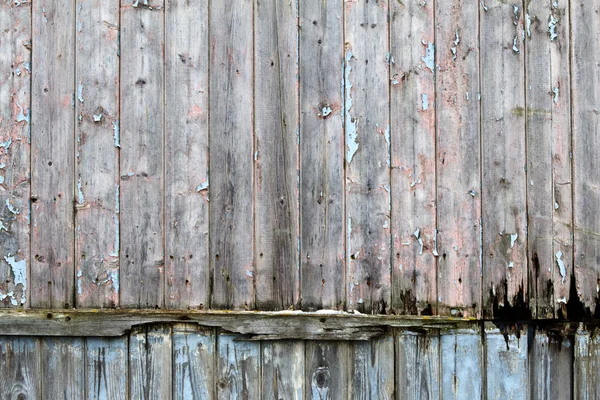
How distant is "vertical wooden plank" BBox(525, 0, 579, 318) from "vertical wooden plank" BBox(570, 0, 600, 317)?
0.09 ft

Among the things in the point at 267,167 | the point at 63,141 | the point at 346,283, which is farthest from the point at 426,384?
the point at 63,141

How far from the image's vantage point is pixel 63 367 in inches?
88.7

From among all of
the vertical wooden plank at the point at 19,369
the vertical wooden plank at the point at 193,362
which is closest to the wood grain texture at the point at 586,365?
the vertical wooden plank at the point at 193,362

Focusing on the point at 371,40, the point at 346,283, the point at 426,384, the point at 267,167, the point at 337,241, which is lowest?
the point at 426,384

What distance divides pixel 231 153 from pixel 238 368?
0.74m

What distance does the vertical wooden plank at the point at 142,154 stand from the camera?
2.24m

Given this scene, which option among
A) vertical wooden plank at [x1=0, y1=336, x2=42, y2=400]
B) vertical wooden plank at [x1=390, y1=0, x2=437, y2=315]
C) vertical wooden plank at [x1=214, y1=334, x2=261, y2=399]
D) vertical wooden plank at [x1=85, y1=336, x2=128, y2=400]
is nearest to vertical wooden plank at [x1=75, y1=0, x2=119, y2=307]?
vertical wooden plank at [x1=85, y1=336, x2=128, y2=400]

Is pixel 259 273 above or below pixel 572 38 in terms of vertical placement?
below

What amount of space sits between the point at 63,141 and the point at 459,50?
1.42 meters

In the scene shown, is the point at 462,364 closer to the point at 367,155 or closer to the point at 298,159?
the point at 367,155

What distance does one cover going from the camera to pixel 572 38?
2297mm

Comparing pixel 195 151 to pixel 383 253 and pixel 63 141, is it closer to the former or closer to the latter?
pixel 63 141

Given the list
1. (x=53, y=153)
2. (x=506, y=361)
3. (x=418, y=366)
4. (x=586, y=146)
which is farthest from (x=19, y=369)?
(x=586, y=146)

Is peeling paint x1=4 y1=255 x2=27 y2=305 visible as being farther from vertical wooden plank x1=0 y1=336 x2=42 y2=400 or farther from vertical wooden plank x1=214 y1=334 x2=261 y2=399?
vertical wooden plank x1=214 y1=334 x2=261 y2=399
